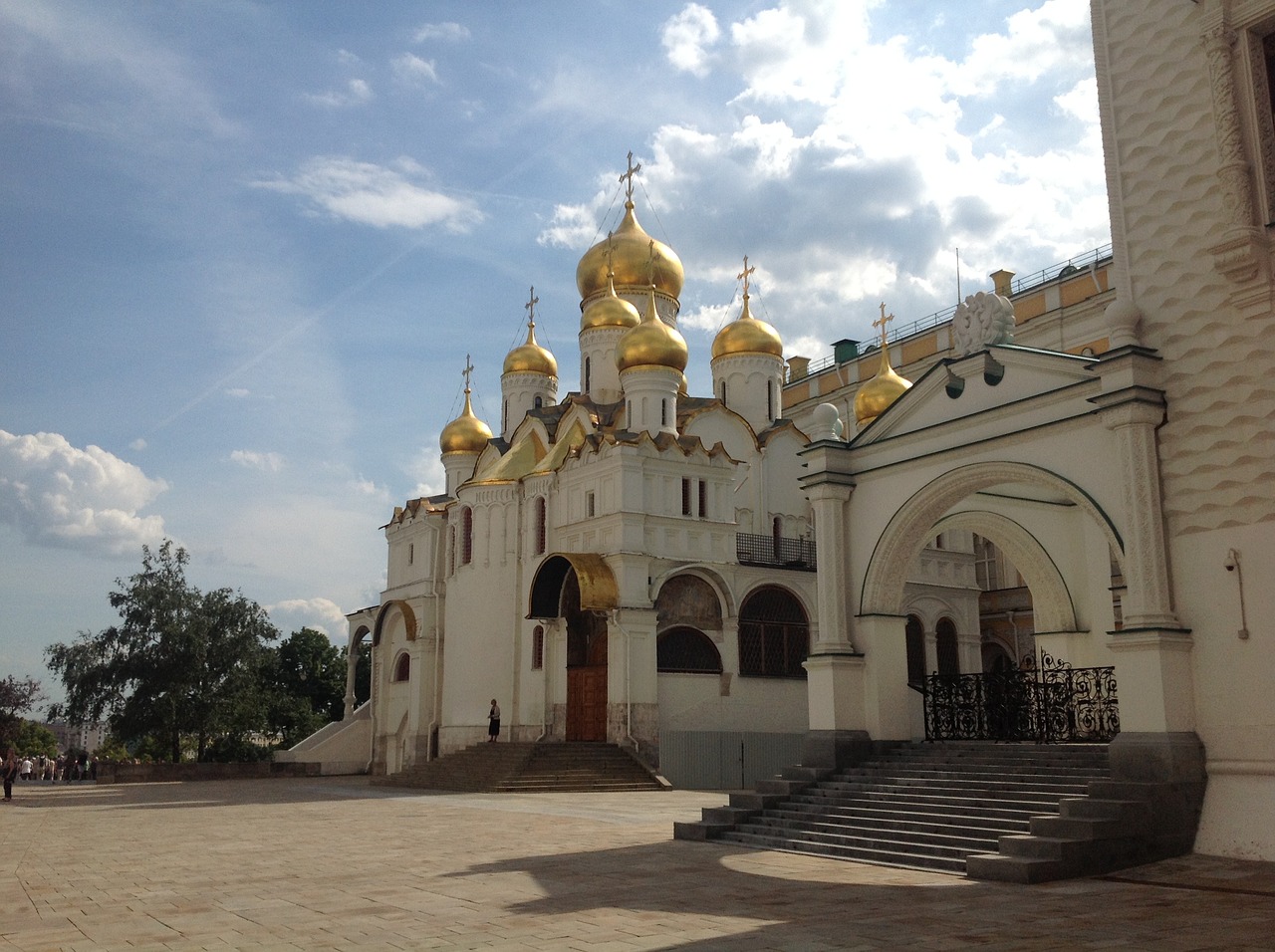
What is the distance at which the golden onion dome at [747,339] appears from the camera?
2841cm

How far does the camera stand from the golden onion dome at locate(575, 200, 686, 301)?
2948 cm

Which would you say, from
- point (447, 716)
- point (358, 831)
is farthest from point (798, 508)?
point (358, 831)

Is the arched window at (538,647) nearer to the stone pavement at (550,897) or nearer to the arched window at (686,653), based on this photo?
the arched window at (686,653)

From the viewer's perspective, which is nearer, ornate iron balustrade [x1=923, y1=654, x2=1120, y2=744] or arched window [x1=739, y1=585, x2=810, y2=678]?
ornate iron balustrade [x1=923, y1=654, x2=1120, y2=744]

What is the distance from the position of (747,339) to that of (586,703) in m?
10.5

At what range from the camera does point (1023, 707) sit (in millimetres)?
11984

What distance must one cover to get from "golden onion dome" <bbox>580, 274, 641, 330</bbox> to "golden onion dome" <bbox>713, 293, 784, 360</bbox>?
221 centimetres

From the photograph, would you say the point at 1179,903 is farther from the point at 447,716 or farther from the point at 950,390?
the point at 447,716

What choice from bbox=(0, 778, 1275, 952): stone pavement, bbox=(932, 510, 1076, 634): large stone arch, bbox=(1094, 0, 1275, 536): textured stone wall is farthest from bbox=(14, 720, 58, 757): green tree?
bbox=(1094, 0, 1275, 536): textured stone wall

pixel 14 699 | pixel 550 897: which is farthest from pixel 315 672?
pixel 550 897

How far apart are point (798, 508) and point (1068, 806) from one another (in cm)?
1803

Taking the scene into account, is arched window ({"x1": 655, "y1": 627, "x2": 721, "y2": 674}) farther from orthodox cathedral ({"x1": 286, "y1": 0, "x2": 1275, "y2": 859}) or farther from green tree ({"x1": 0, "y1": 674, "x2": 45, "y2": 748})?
green tree ({"x1": 0, "y1": 674, "x2": 45, "y2": 748})

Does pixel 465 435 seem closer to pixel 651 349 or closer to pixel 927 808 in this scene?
pixel 651 349

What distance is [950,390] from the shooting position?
1227cm
